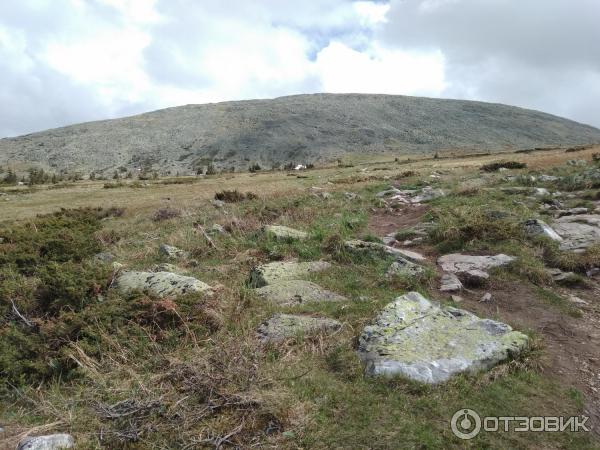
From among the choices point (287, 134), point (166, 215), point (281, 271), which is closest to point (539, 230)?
point (281, 271)

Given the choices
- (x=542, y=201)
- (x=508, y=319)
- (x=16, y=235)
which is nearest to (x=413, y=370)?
(x=508, y=319)

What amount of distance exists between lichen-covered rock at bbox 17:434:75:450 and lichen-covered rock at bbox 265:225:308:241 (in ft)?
28.1

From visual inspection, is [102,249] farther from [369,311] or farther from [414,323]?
[414,323]

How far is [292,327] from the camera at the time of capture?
23.4 feet

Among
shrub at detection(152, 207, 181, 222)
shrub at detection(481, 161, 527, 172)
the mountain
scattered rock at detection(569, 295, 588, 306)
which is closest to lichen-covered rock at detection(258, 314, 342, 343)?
scattered rock at detection(569, 295, 588, 306)

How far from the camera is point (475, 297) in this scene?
875 cm

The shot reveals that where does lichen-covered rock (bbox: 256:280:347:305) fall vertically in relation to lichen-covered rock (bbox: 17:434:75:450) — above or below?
above

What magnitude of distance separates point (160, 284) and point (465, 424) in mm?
6221

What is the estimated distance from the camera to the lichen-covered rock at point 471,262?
9.89 metres

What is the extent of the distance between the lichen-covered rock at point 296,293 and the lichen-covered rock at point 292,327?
989 mm

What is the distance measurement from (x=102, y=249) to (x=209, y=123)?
5265 inches

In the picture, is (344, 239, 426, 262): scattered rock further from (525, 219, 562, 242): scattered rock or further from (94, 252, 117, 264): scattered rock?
(94, 252, 117, 264): scattered rock

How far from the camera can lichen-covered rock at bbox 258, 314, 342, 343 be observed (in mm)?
6930

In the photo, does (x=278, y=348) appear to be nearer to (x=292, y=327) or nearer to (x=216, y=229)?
(x=292, y=327)
